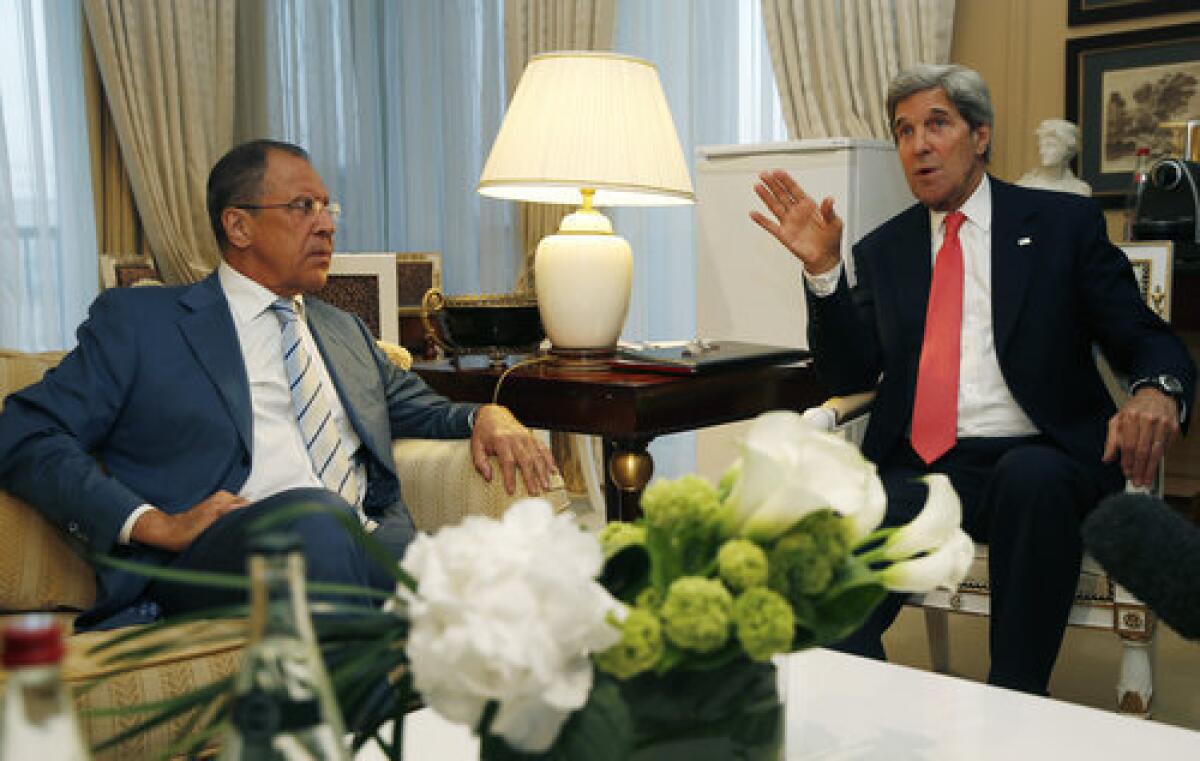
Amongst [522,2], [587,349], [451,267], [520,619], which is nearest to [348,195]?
[451,267]

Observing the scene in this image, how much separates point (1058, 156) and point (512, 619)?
374cm

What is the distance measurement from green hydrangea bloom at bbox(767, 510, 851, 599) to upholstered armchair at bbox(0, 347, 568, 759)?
0.60 metres

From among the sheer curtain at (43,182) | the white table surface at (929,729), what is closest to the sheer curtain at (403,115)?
the sheer curtain at (43,182)

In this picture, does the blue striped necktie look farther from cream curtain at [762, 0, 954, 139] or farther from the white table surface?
cream curtain at [762, 0, 954, 139]

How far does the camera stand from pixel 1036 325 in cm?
239

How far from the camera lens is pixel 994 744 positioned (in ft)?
4.05

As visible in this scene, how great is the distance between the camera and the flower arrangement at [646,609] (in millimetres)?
662

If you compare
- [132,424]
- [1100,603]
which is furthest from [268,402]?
[1100,603]

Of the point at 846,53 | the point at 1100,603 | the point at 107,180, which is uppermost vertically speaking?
the point at 846,53

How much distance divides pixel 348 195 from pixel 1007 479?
4.12 metres

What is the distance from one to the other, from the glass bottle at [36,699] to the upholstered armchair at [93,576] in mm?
676

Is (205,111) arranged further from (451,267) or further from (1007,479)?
(1007,479)

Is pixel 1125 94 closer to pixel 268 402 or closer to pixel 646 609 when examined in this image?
pixel 268 402

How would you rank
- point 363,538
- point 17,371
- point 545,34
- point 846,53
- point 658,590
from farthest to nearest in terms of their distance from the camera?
point 545,34
point 846,53
point 17,371
point 658,590
point 363,538
